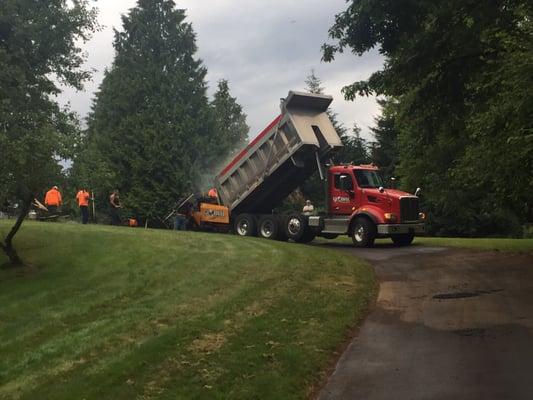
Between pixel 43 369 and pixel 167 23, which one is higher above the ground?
pixel 167 23

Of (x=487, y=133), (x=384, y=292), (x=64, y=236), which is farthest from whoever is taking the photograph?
(x=64, y=236)

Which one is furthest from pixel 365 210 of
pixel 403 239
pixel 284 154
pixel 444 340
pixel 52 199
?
pixel 52 199

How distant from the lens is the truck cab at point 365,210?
17.0 metres

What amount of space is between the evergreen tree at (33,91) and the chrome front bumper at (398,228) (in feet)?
28.1

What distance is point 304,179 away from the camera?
1958cm

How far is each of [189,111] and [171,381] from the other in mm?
30514

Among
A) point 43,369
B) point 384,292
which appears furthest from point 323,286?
point 43,369

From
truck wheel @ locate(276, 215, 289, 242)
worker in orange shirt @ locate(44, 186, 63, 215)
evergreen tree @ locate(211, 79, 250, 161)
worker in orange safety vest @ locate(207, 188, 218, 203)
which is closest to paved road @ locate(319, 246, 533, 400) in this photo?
truck wheel @ locate(276, 215, 289, 242)

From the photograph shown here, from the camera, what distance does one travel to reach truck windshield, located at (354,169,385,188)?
1803cm

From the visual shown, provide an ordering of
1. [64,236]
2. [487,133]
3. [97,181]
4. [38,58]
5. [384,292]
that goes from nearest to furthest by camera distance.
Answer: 1. [384,292]
2. [487,133]
3. [97,181]
4. [64,236]
5. [38,58]

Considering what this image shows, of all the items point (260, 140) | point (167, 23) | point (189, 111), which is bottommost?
point (260, 140)

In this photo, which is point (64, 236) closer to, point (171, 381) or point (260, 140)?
point (260, 140)

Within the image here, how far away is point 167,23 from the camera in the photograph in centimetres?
3734

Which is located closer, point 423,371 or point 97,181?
point 423,371
